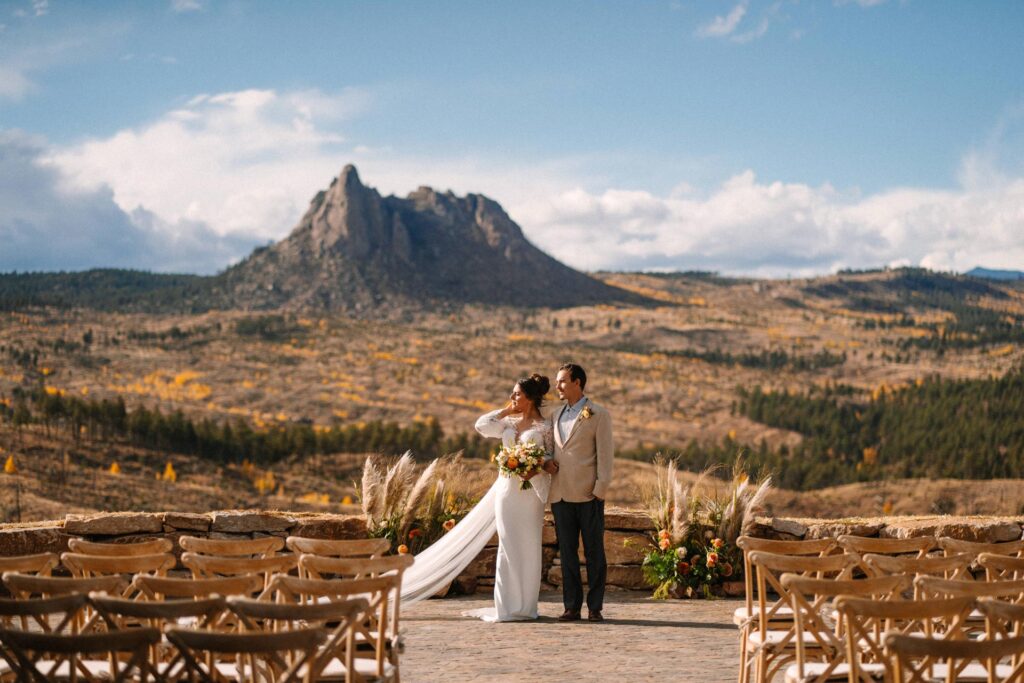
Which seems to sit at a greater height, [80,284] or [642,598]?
[80,284]

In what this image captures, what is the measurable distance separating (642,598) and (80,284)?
140710mm

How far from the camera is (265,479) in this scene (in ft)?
210

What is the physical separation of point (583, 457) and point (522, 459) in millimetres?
577

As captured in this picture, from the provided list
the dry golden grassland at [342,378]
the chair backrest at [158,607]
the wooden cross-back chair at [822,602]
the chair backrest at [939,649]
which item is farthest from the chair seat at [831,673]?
the dry golden grassland at [342,378]

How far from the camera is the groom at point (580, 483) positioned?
9.35 metres

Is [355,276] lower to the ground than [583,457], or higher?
higher

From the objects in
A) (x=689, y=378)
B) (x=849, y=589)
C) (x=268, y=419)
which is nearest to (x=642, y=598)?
(x=849, y=589)

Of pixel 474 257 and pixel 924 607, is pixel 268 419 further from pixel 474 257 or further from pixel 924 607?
pixel 474 257

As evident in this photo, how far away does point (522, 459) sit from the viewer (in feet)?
30.3

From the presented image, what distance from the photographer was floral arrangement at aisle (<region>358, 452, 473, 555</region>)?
10781 millimetres

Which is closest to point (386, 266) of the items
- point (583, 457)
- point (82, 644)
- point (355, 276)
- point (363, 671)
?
point (355, 276)

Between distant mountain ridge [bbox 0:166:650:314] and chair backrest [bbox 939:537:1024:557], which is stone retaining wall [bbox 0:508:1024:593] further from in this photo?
distant mountain ridge [bbox 0:166:650:314]

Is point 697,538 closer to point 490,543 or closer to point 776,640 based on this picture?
point 490,543

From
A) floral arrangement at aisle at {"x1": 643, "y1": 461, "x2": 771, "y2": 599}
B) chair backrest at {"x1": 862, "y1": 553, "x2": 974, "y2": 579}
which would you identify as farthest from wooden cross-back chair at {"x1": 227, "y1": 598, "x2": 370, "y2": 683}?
floral arrangement at aisle at {"x1": 643, "y1": 461, "x2": 771, "y2": 599}
